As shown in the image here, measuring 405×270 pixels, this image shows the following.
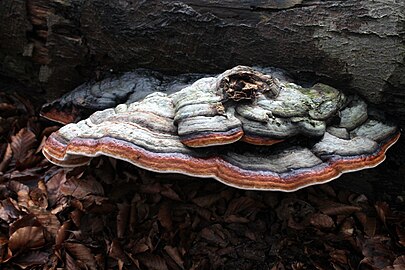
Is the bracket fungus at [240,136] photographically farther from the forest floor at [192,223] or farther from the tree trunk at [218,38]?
the forest floor at [192,223]

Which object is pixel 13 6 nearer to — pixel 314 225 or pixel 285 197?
pixel 285 197

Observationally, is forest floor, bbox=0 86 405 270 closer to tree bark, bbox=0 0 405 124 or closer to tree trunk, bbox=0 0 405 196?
tree trunk, bbox=0 0 405 196

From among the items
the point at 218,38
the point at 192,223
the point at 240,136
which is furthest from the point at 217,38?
the point at 192,223

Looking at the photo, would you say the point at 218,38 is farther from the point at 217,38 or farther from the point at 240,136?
the point at 240,136

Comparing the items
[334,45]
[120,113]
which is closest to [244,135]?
[120,113]

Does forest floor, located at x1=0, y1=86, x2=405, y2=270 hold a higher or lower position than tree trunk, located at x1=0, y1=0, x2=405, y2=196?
lower

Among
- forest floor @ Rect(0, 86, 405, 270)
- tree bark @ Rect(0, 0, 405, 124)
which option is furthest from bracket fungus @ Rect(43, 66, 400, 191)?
forest floor @ Rect(0, 86, 405, 270)
